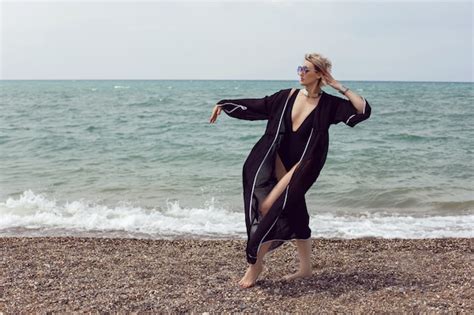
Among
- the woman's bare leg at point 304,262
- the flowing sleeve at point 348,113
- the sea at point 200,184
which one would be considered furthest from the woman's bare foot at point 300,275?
the sea at point 200,184

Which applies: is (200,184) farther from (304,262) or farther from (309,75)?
(309,75)

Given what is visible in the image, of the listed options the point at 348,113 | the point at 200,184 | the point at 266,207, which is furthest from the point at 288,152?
the point at 200,184

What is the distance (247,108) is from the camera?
16.2 feet

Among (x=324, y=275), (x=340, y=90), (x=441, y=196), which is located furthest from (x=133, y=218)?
(x=441, y=196)

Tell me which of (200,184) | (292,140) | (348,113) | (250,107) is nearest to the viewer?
(348,113)

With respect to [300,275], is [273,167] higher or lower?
higher

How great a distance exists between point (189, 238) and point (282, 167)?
321 centimetres

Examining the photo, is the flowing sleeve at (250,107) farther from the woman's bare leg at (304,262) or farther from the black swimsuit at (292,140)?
the woman's bare leg at (304,262)

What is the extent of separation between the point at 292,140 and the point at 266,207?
2.08 feet

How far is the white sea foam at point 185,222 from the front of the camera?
7918 millimetres

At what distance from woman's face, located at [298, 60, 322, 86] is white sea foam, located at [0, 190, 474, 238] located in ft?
11.8

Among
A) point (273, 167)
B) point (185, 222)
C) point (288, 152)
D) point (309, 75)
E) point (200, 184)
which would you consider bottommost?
point (200, 184)

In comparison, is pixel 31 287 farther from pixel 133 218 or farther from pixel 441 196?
pixel 441 196

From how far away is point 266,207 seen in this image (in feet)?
15.6
